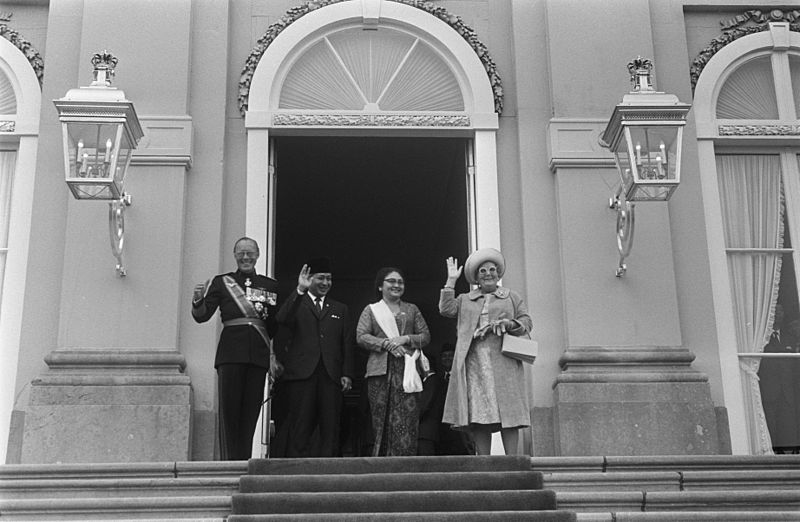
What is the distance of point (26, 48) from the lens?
10445mm

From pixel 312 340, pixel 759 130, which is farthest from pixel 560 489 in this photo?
pixel 759 130

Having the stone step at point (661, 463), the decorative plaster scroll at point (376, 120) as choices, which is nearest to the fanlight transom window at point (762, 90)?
the decorative plaster scroll at point (376, 120)

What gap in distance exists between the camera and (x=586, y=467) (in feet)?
24.9

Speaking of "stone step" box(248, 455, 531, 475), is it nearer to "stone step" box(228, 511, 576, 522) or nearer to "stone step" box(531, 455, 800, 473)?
"stone step" box(531, 455, 800, 473)

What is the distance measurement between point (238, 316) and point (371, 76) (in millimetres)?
2743

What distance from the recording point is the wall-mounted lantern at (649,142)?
884 centimetres

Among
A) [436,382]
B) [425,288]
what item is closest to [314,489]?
[436,382]

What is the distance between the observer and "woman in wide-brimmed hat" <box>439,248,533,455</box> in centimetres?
831

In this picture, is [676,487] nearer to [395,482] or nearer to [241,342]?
[395,482]

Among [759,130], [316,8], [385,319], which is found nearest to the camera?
[385,319]

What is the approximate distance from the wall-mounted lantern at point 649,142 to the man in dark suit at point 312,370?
236cm

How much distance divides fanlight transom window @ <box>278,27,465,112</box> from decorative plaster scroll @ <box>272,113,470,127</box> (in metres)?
0.12

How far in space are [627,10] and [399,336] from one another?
139 inches

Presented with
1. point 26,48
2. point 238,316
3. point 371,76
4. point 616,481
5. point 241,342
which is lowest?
point 616,481
